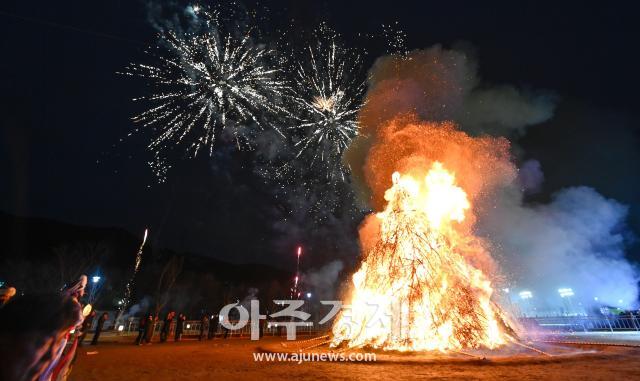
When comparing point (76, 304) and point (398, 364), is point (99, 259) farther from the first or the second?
point (76, 304)

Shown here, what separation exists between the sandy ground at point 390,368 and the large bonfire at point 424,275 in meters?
1.88

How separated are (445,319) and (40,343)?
14.7 metres

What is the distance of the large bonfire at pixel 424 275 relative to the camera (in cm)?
1421

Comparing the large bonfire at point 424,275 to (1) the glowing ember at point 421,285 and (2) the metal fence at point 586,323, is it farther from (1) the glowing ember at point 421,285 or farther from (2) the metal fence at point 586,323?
(2) the metal fence at point 586,323

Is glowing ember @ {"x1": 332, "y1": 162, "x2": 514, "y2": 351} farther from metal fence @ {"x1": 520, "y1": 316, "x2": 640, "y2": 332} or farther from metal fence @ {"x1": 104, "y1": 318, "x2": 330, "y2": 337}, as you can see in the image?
metal fence @ {"x1": 520, "y1": 316, "x2": 640, "y2": 332}

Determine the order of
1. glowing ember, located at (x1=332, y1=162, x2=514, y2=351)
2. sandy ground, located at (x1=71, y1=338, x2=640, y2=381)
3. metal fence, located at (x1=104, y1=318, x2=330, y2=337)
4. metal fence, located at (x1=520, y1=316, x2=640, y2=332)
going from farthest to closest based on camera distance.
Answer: metal fence, located at (x1=104, y1=318, x2=330, y2=337) → metal fence, located at (x1=520, y1=316, x2=640, y2=332) → glowing ember, located at (x1=332, y1=162, x2=514, y2=351) → sandy ground, located at (x1=71, y1=338, x2=640, y2=381)

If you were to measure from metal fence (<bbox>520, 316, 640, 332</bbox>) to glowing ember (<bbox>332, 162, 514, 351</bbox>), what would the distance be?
13.0 metres

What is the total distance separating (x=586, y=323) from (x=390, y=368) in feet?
78.6

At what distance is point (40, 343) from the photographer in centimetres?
283

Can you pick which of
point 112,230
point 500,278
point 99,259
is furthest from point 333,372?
point 112,230

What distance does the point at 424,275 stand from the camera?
15.8m

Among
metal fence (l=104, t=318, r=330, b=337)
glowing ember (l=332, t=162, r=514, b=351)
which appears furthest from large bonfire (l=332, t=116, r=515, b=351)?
metal fence (l=104, t=318, r=330, b=337)

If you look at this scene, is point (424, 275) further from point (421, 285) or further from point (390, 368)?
point (390, 368)

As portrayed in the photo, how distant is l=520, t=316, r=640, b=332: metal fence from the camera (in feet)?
73.3
